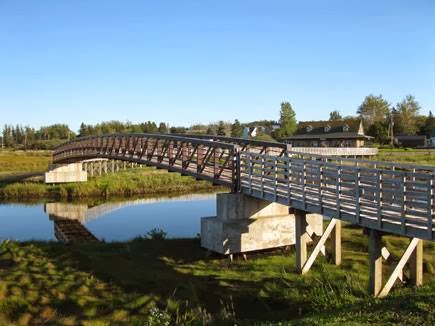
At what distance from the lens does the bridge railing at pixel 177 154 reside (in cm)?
1814

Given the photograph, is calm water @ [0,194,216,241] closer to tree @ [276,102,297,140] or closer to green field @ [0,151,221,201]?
green field @ [0,151,221,201]

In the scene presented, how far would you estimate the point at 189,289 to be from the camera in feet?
41.3

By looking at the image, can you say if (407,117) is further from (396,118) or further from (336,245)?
(336,245)

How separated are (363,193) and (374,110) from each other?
87169 mm

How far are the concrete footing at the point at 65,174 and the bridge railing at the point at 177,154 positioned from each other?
2.86 feet

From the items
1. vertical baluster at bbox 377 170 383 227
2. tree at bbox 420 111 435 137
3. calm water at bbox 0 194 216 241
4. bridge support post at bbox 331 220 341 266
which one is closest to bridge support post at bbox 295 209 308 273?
bridge support post at bbox 331 220 341 266

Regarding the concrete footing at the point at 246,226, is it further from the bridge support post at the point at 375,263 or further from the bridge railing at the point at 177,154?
the bridge support post at the point at 375,263

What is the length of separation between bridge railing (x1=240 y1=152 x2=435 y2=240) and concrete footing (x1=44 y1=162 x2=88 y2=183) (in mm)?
29469

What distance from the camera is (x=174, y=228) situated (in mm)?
24141

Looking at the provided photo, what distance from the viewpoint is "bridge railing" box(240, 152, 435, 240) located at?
34.3 feet

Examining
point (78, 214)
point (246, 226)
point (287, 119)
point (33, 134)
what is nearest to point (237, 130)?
point (287, 119)

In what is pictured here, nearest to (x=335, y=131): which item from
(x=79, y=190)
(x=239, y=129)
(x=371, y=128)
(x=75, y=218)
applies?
(x=371, y=128)

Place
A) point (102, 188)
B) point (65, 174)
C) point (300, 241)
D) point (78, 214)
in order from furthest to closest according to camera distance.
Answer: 1. point (65, 174)
2. point (102, 188)
3. point (78, 214)
4. point (300, 241)

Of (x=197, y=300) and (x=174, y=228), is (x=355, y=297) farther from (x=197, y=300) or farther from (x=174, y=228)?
(x=174, y=228)
